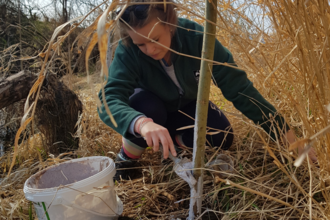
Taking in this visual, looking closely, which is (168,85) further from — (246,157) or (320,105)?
(320,105)

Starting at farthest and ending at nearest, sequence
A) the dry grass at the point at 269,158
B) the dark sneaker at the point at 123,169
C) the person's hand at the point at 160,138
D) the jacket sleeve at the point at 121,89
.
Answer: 1. the dark sneaker at the point at 123,169
2. the jacket sleeve at the point at 121,89
3. the person's hand at the point at 160,138
4. the dry grass at the point at 269,158

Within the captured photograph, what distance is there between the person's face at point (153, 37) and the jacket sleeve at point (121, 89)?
134 mm

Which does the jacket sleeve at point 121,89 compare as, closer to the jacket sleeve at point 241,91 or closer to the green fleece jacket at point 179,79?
the green fleece jacket at point 179,79

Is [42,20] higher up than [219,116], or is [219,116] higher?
[42,20]

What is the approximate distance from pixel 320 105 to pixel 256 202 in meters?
0.39

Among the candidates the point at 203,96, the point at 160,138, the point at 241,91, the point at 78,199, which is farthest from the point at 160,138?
the point at 241,91

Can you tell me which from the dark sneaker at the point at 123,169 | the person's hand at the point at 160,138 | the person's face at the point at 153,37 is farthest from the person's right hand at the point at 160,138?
the dark sneaker at the point at 123,169

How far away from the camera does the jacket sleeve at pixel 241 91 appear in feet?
3.31

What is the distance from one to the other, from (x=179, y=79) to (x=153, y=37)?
281 millimetres

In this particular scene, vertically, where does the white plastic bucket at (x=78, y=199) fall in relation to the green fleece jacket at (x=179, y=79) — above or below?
below

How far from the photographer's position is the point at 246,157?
1.08m

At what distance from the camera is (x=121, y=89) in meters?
1.06

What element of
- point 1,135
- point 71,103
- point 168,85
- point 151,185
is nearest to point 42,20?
point 1,135

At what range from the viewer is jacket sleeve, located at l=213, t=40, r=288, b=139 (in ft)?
3.31
